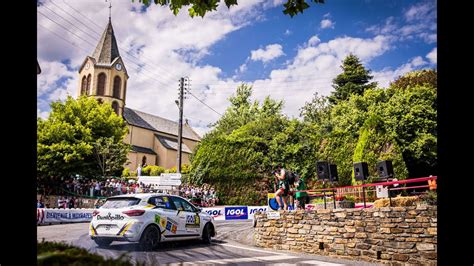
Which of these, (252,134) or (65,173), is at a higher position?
(252,134)

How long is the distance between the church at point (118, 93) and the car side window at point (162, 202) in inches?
1837

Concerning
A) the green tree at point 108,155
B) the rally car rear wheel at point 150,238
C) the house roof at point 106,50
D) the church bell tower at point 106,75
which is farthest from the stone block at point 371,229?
the house roof at point 106,50

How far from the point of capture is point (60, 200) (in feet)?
72.7

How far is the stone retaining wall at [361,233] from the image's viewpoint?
334 inches

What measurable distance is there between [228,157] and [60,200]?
13.4m

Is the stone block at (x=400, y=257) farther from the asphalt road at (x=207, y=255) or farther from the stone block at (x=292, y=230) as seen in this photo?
the stone block at (x=292, y=230)

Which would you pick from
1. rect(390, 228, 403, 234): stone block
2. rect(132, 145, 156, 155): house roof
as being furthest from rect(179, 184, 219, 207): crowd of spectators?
rect(132, 145, 156, 155): house roof

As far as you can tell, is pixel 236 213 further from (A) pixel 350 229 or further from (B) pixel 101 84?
(B) pixel 101 84

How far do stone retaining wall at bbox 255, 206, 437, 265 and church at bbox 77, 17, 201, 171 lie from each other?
4578cm

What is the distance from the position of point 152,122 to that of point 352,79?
145 feet

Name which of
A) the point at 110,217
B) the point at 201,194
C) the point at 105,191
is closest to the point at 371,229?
the point at 110,217
